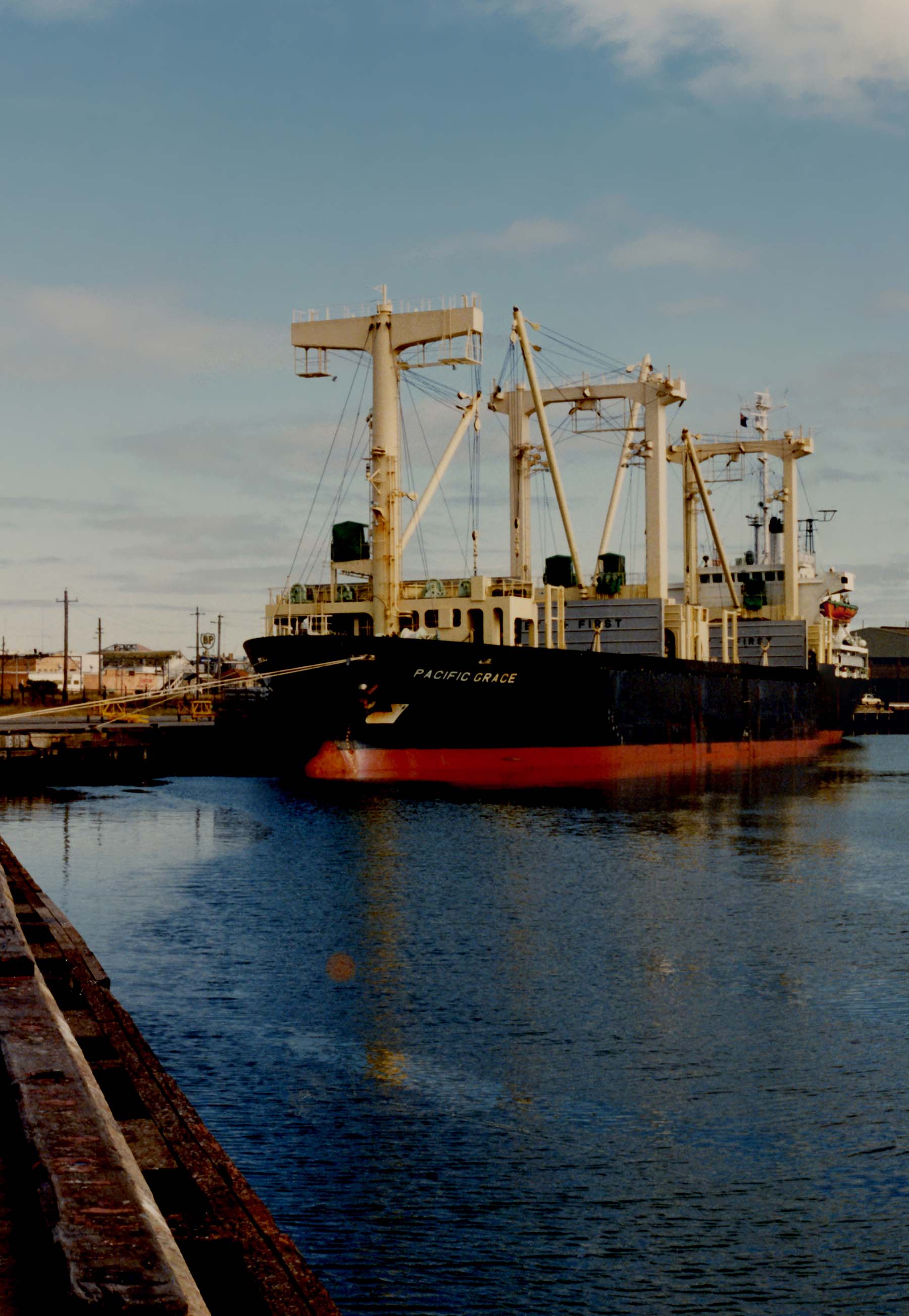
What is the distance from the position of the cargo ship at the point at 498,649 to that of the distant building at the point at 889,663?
9764cm

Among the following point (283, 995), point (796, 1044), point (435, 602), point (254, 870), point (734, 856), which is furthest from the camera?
point (435, 602)

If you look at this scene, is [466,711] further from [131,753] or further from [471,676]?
[131,753]

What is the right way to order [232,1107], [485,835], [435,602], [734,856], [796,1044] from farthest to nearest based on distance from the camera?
1. [435,602]
2. [485,835]
3. [734,856]
4. [796,1044]
5. [232,1107]

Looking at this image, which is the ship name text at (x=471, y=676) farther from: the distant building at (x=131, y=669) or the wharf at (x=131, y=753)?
the distant building at (x=131, y=669)

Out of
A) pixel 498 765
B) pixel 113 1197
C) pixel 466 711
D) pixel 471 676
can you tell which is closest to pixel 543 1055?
pixel 113 1197

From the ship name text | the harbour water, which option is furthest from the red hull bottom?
the harbour water

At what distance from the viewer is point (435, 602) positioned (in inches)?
2138

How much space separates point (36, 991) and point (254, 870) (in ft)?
69.2

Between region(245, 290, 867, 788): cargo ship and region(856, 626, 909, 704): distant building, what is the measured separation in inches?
3844

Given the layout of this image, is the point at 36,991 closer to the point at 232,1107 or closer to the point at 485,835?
the point at 232,1107

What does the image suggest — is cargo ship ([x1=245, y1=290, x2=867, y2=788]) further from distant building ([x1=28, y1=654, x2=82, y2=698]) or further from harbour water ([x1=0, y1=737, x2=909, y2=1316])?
distant building ([x1=28, y1=654, x2=82, y2=698])

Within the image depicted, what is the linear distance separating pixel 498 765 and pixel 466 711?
333 cm

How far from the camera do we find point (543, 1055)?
14.5m

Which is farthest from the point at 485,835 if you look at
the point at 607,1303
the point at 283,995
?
the point at 607,1303
